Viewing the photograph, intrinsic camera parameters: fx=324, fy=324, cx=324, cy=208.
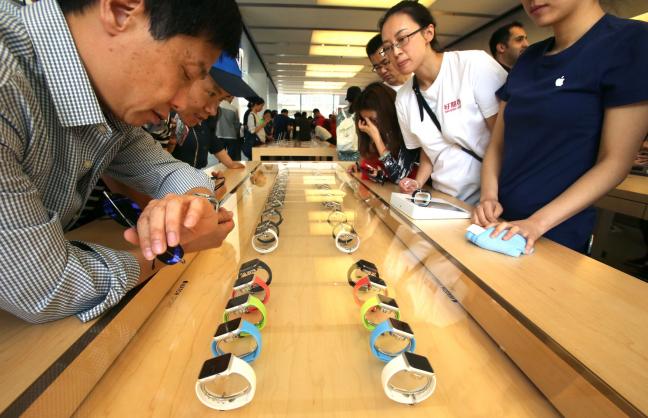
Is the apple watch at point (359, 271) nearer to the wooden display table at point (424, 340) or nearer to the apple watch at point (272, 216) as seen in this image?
the wooden display table at point (424, 340)

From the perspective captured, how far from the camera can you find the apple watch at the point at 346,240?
1027mm

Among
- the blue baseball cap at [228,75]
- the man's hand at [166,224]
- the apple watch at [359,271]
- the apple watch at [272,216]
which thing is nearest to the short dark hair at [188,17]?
the man's hand at [166,224]

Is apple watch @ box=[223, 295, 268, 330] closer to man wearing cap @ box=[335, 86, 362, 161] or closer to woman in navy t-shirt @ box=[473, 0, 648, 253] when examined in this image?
woman in navy t-shirt @ box=[473, 0, 648, 253]

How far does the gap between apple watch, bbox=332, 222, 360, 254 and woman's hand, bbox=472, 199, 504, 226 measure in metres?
0.40

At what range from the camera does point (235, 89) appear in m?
1.36

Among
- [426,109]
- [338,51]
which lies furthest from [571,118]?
[338,51]

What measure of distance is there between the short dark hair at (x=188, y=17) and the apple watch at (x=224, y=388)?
0.54 m

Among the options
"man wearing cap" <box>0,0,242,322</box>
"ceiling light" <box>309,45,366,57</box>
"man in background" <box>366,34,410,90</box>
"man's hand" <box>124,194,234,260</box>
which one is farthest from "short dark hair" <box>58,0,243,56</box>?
"ceiling light" <box>309,45,366,57</box>

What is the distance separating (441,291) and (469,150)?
0.89 metres

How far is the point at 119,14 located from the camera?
1.76ft

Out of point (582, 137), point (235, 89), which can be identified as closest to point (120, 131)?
point (235, 89)

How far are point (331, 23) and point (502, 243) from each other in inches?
Result: 236

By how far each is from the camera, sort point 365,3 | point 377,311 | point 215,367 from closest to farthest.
Result: point 215,367 → point 377,311 → point 365,3

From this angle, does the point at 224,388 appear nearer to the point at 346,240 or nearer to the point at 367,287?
the point at 367,287
